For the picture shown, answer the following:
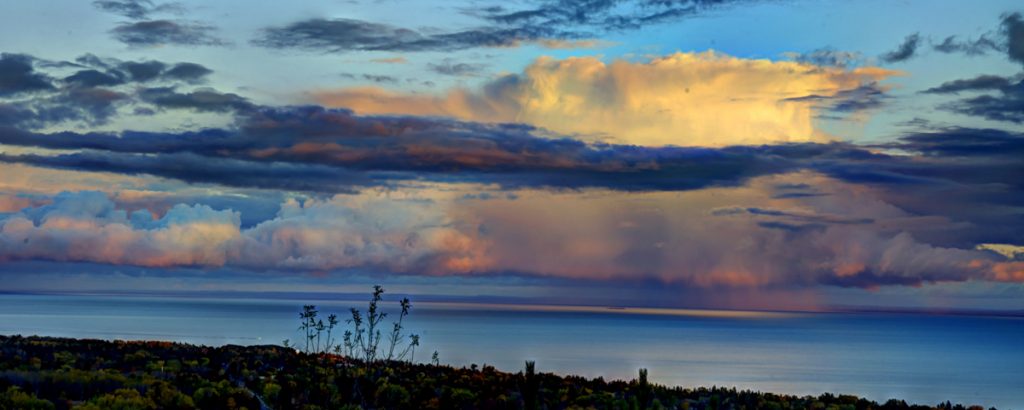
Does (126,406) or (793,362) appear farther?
(793,362)

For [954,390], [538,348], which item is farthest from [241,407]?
[538,348]

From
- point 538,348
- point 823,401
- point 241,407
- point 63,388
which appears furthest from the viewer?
point 538,348

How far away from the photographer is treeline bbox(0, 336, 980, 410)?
99.3ft

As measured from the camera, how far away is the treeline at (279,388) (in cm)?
3027

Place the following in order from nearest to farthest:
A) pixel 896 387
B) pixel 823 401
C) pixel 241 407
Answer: pixel 241 407 → pixel 823 401 → pixel 896 387

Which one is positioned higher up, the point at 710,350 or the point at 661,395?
the point at 710,350

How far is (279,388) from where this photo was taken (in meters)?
35.0

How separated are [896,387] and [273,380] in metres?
75.2

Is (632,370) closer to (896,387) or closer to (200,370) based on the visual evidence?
(896,387)

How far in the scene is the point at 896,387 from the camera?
319ft

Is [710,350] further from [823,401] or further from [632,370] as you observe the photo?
[823,401]

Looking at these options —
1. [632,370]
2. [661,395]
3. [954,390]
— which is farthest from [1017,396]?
[661,395]

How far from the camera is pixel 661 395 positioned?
4012 centimetres

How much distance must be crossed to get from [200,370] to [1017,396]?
3010 inches
